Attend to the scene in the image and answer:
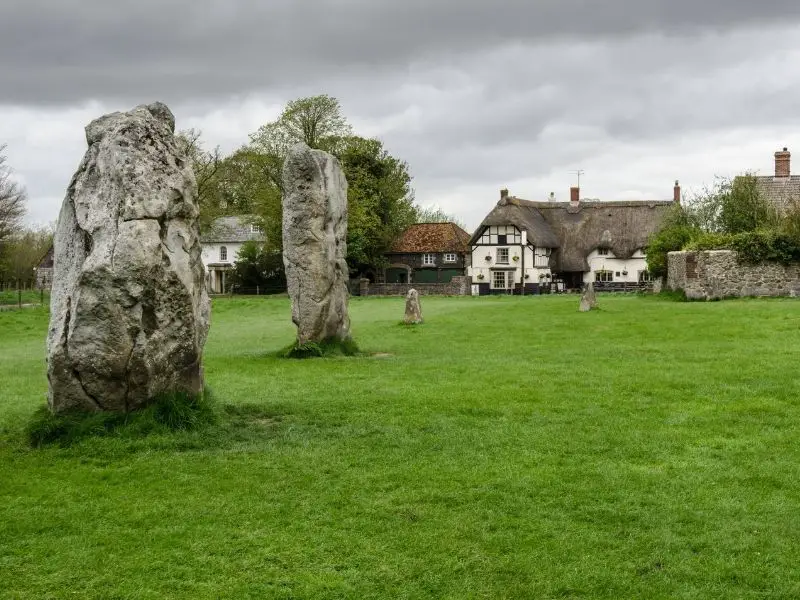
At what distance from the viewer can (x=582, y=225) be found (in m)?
72.0

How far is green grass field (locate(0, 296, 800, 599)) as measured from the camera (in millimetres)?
5371

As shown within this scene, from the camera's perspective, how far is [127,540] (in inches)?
236

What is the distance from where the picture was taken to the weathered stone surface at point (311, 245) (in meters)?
16.2

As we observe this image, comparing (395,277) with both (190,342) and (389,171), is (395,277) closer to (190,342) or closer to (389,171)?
(389,171)

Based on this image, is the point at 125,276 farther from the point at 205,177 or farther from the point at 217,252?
the point at 217,252

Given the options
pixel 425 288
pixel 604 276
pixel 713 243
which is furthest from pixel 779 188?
pixel 425 288

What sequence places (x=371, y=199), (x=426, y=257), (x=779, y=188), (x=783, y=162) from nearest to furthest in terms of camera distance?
(x=779, y=188) → (x=783, y=162) → (x=371, y=199) → (x=426, y=257)

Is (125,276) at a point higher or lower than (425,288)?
higher

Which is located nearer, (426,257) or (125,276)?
(125,276)

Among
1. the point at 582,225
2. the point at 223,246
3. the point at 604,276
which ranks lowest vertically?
the point at 604,276

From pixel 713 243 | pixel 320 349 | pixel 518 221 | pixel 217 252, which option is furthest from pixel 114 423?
pixel 217 252

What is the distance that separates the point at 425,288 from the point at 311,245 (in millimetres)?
50448

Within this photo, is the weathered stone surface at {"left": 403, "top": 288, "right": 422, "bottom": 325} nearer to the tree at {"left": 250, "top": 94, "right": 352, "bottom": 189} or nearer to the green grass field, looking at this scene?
the green grass field

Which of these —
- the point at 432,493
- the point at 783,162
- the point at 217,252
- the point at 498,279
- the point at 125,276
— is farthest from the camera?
the point at 217,252
